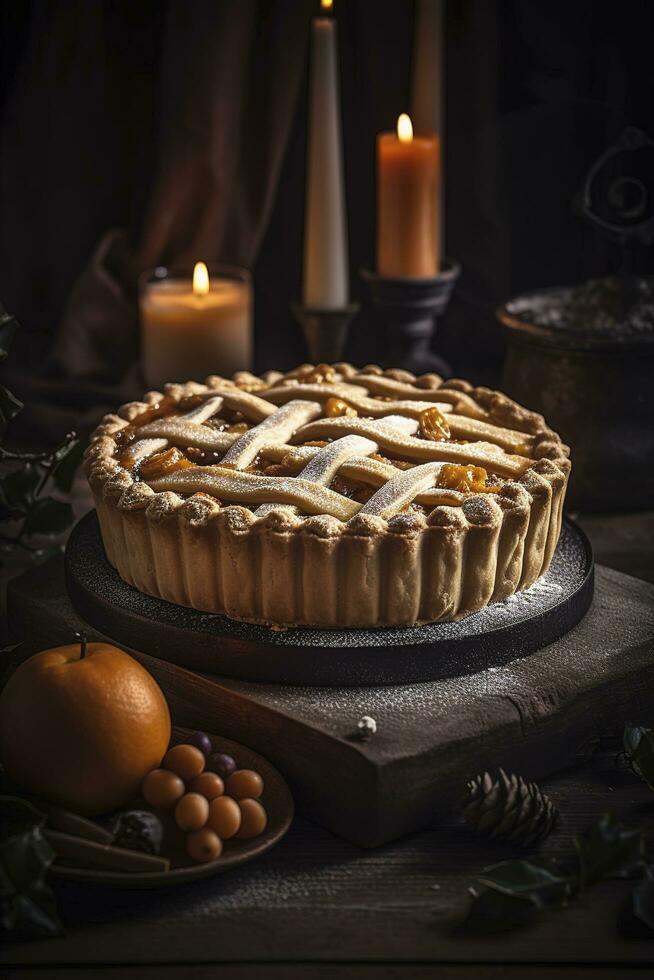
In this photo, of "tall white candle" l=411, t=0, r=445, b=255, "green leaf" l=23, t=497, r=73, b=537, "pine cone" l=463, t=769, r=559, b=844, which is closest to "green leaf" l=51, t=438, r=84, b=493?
"green leaf" l=23, t=497, r=73, b=537

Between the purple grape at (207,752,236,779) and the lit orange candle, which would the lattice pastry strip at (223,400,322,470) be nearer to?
the purple grape at (207,752,236,779)

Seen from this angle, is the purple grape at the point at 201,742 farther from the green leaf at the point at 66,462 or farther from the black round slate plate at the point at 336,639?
the green leaf at the point at 66,462

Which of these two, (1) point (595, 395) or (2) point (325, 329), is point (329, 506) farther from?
(2) point (325, 329)

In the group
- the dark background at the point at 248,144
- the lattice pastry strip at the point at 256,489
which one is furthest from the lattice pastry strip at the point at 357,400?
the dark background at the point at 248,144

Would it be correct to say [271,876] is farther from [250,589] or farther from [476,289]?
[476,289]

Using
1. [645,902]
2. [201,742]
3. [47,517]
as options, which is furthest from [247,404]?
[645,902]

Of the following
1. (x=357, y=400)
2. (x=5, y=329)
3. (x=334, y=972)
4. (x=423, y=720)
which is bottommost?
(x=334, y=972)
